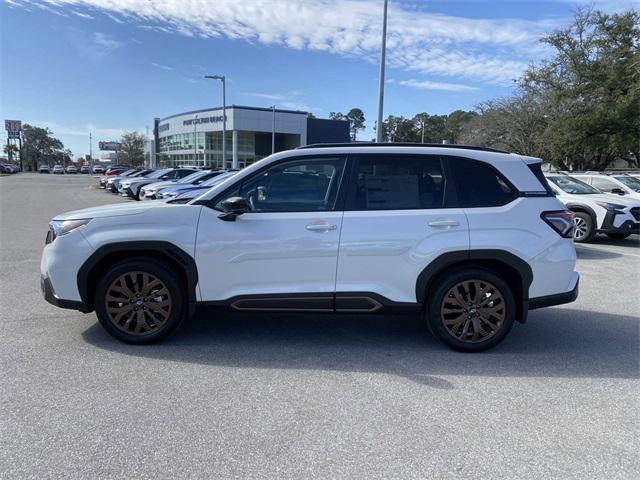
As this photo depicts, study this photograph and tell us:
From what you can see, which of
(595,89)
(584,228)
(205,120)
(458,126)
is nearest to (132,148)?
(205,120)

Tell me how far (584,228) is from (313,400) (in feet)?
32.0

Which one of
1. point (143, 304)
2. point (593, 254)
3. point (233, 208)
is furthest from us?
point (593, 254)

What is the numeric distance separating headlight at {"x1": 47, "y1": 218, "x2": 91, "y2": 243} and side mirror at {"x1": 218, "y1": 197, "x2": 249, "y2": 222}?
1247 millimetres

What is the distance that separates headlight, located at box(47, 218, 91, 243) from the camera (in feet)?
13.5

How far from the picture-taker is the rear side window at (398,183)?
4.12 metres

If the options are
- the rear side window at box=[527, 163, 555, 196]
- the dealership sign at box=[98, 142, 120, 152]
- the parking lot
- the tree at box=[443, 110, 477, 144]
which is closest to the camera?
the parking lot

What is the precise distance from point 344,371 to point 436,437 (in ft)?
3.49

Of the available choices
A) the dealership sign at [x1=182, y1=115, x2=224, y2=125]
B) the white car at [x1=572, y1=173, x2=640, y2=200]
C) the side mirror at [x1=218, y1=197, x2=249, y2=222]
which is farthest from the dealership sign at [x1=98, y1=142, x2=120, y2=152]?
the side mirror at [x1=218, y1=197, x2=249, y2=222]

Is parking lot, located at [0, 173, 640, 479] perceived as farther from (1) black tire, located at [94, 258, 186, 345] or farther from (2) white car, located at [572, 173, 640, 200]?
(2) white car, located at [572, 173, 640, 200]

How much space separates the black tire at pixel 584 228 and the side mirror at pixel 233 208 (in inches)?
366

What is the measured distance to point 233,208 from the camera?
3908mm

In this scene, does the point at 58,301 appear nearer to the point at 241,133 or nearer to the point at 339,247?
the point at 339,247

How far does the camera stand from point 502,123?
32.0m

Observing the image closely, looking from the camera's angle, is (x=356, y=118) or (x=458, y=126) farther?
(x=356, y=118)
